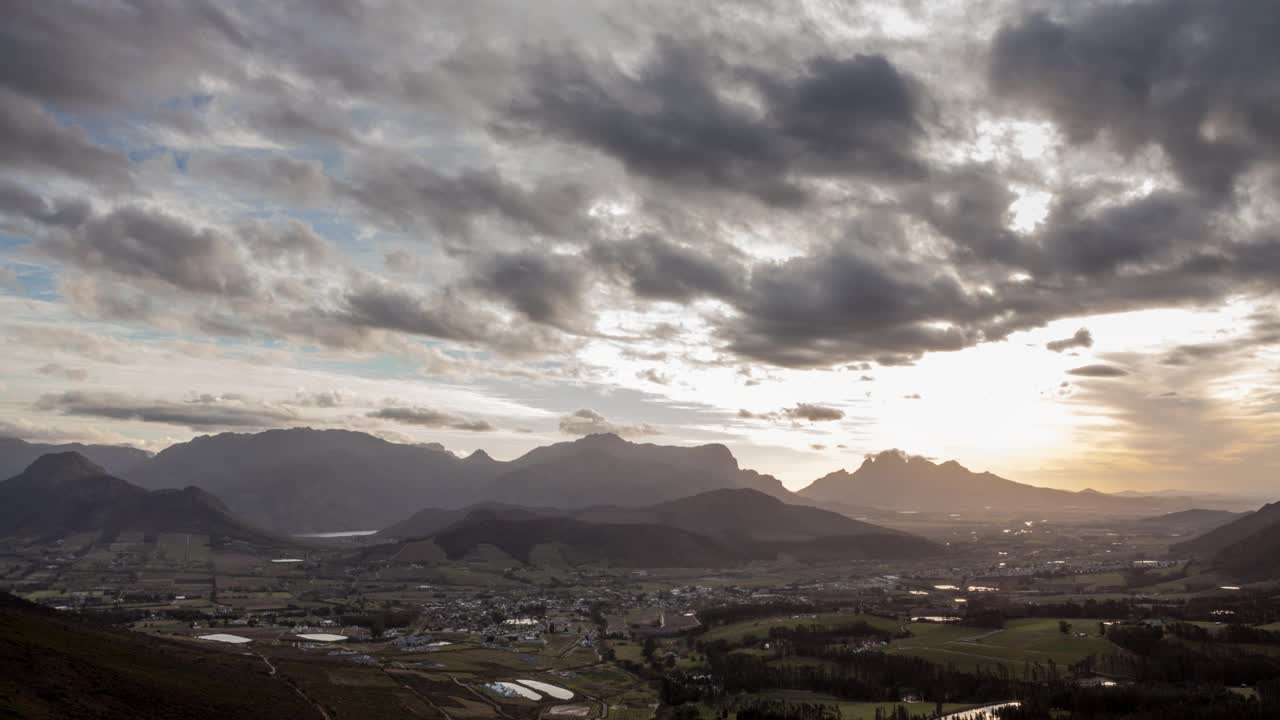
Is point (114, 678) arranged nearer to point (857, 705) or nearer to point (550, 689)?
point (550, 689)

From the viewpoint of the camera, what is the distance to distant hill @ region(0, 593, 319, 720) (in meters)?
102

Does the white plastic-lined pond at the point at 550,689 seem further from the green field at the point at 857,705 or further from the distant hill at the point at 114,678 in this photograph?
the distant hill at the point at 114,678

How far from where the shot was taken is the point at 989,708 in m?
157

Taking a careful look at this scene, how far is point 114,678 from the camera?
11838 centimetres

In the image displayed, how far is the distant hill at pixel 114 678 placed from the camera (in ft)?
334

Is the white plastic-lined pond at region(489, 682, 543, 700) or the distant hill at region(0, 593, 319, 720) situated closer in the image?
the distant hill at region(0, 593, 319, 720)

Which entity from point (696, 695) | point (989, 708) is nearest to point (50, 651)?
point (696, 695)

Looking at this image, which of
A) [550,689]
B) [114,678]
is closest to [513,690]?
[550,689]

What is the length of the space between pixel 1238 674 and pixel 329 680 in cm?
18016

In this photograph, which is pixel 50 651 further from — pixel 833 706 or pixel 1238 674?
pixel 1238 674

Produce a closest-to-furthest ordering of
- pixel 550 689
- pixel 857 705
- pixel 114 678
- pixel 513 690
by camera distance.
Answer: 1. pixel 114 678
2. pixel 857 705
3. pixel 513 690
4. pixel 550 689

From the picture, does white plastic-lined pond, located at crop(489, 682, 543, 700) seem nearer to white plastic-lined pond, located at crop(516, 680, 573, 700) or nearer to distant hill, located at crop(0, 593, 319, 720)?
white plastic-lined pond, located at crop(516, 680, 573, 700)

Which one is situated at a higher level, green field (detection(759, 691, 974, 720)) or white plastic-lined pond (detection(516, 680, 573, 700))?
green field (detection(759, 691, 974, 720))

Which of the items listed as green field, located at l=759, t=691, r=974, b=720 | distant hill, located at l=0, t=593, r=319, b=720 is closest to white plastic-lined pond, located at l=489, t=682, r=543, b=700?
distant hill, located at l=0, t=593, r=319, b=720
